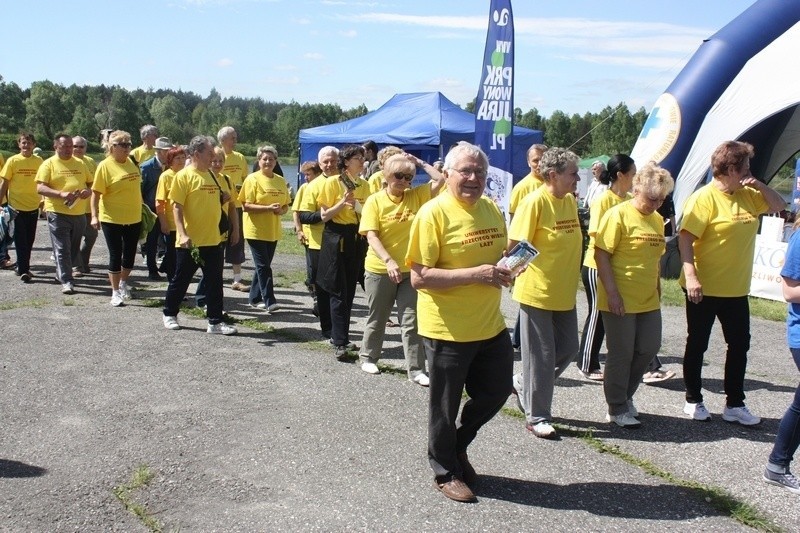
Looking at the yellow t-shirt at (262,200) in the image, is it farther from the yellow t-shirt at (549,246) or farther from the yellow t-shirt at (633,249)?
the yellow t-shirt at (633,249)

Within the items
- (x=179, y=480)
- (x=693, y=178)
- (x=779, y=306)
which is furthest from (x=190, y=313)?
(x=693, y=178)

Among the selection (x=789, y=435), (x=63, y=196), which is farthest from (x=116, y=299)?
(x=789, y=435)

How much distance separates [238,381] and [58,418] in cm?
138

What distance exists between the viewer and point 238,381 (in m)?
5.85

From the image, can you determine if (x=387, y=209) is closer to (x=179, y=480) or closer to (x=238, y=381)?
(x=238, y=381)

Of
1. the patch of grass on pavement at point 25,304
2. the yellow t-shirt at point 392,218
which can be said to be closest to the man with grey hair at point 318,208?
the yellow t-shirt at point 392,218

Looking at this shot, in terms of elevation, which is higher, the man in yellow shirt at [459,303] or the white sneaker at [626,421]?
the man in yellow shirt at [459,303]

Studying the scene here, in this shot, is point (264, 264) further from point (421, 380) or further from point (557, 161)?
point (557, 161)

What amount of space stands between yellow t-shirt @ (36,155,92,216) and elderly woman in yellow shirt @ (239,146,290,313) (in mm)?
2303

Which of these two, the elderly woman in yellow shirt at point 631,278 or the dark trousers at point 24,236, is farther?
the dark trousers at point 24,236

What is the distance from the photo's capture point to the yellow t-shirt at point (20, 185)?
33.0ft

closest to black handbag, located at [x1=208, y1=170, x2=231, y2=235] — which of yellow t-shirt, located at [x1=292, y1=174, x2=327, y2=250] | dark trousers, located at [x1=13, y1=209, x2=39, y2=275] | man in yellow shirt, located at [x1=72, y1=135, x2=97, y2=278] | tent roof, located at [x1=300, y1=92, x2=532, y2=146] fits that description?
yellow t-shirt, located at [x1=292, y1=174, x2=327, y2=250]

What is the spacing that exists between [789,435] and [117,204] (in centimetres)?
711

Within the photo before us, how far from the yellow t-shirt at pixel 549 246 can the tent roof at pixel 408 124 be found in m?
14.7
